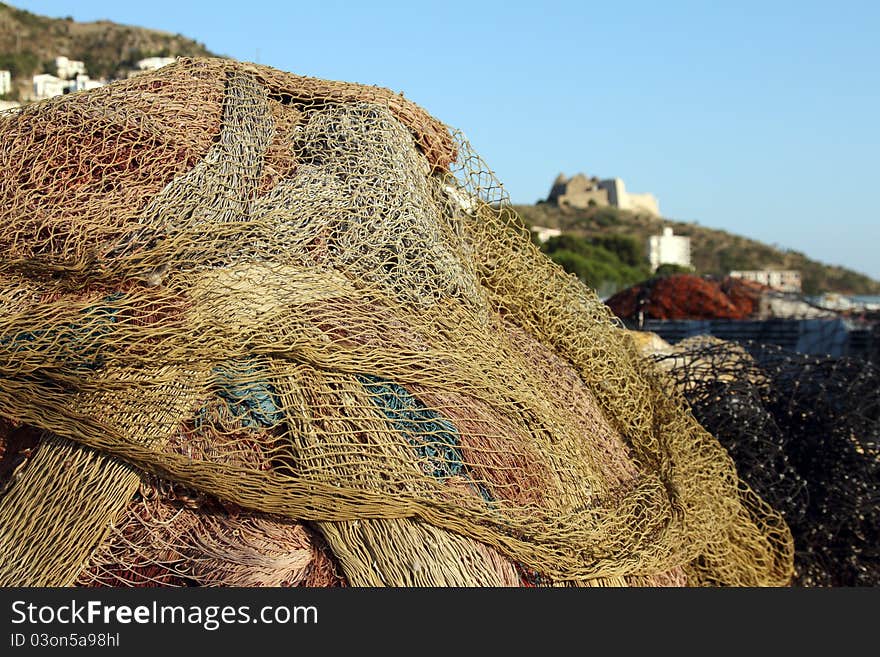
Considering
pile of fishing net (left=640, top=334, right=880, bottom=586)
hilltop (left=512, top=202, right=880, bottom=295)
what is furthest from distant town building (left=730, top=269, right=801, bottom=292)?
hilltop (left=512, top=202, right=880, bottom=295)

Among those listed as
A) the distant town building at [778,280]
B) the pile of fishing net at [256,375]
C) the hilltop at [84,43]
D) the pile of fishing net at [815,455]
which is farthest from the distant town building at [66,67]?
the pile of fishing net at [256,375]

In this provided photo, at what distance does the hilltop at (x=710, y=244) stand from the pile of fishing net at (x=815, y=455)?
79673 millimetres

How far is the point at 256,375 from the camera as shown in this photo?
249 cm

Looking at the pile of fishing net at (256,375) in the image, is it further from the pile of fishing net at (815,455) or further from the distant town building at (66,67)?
the distant town building at (66,67)

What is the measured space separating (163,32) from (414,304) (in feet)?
260

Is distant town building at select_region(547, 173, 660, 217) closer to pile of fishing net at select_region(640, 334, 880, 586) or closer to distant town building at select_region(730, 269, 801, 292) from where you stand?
distant town building at select_region(730, 269, 801, 292)

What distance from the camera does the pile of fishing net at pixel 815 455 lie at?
383 cm

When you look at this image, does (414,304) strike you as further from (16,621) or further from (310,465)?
(16,621)

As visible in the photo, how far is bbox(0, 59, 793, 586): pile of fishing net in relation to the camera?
2.44 m

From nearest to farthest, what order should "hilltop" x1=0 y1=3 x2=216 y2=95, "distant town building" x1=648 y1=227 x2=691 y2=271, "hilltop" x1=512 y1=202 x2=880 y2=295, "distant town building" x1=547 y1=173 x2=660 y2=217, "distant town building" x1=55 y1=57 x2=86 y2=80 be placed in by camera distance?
1. "distant town building" x1=55 y1=57 x2=86 y2=80
2. "hilltop" x1=0 y1=3 x2=216 y2=95
3. "distant town building" x1=648 y1=227 x2=691 y2=271
4. "hilltop" x1=512 y1=202 x2=880 y2=295
5. "distant town building" x1=547 y1=173 x2=660 y2=217

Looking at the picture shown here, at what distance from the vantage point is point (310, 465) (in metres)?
2.45

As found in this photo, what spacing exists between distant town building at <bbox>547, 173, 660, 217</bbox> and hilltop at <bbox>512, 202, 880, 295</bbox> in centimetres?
343

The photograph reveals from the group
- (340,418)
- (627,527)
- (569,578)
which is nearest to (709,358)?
(627,527)

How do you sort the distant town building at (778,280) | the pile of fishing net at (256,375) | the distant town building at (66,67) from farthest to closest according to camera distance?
the distant town building at (66,67)
the distant town building at (778,280)
the pile of fishing net at (256,375)
